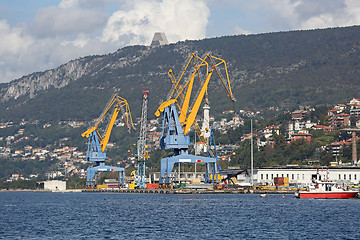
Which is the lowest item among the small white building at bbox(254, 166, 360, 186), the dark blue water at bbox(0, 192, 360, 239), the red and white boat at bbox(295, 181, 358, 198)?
the dark blue water at bbox(0, 192, 360, 239)

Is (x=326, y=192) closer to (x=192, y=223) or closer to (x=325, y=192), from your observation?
(x=325, y=192)

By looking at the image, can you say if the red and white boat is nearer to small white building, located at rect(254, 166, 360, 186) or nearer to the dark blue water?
the dark blue water

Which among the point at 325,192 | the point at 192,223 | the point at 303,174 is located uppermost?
the point at 303,174

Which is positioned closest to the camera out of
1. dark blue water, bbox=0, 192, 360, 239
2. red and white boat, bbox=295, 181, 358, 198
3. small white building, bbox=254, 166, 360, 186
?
dark blue water, bbox=0, 192, 360, 239

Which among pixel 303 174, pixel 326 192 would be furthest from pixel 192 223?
pixel 303 174

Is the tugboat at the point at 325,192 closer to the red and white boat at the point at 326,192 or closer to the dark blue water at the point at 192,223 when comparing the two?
the red and white boat at the point at 326,192

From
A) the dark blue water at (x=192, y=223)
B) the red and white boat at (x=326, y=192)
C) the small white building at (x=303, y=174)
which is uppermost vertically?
the small white building at (x=303, y=174)

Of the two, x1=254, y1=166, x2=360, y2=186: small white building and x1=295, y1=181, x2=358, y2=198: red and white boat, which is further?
x1=254, y1=166, x2=360, y2=186: small white building

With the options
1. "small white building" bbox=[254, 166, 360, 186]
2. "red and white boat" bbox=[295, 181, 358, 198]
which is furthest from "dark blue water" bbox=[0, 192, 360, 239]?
"small white building" bbox=[254, 166, 360, 186]

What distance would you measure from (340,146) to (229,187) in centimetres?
4813

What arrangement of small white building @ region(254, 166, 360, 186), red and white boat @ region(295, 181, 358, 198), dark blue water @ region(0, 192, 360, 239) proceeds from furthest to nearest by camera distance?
small white building @ region(254, 166, 360, 186) → red and white boat @ region(295, 181, 358, 198) → dark blue water @ region(0, 192, 360, 239)

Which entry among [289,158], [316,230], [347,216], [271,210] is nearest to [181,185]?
[289,158]

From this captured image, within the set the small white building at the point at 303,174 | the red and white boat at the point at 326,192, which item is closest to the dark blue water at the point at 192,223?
the red and white boat at the point at 326,192

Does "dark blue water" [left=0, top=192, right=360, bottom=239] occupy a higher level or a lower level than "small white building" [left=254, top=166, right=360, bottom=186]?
lower
